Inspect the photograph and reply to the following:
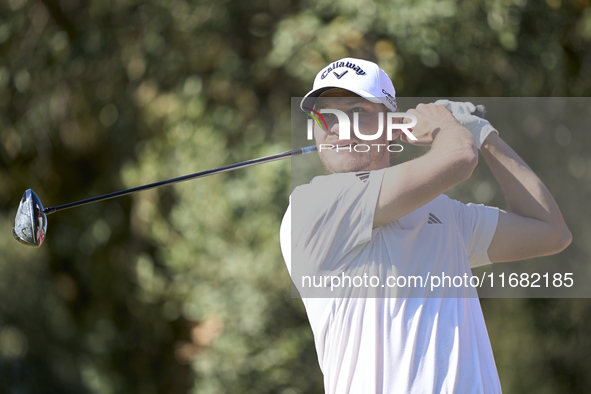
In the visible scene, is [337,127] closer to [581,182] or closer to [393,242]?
[393,242]

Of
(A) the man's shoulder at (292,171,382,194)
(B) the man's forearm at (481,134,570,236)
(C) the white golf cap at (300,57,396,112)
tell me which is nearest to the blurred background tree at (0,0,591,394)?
(B) the man's forearm at (481,134,570,236)

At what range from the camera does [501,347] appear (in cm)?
354

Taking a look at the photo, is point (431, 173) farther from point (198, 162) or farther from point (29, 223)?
point (198, 162)

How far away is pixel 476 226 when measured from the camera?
151cm

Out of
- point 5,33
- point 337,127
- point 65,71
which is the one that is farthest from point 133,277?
point 337,127

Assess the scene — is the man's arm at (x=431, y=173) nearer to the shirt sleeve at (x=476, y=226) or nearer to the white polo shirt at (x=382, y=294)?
the white polo shirt at (x=382, y=294)

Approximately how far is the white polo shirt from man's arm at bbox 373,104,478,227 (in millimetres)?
33

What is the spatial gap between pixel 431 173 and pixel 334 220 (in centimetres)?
24

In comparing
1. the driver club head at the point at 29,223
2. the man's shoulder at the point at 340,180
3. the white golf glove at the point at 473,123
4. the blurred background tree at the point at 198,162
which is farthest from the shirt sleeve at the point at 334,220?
the blurred background tree at the point at 198,162

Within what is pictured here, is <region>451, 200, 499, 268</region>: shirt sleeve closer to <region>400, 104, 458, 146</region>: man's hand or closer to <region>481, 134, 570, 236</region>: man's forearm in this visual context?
<region>481, 134, 570, 236</region>: man's forearm

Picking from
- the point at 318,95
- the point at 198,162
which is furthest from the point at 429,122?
the point at 198,162

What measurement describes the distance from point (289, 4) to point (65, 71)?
1599 millimetres

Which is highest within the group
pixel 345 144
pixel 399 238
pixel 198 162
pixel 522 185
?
pixel 198 162

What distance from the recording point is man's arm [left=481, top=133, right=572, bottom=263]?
4.94ft
